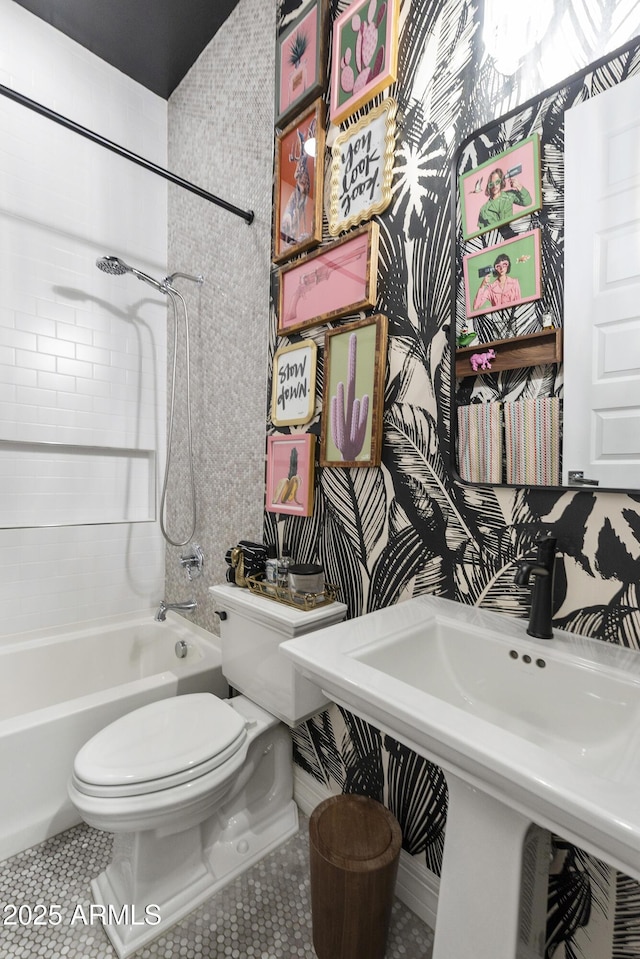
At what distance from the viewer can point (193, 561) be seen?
2082mm

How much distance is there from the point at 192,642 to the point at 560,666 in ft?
5.23

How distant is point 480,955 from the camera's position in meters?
0.68

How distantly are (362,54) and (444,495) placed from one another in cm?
140

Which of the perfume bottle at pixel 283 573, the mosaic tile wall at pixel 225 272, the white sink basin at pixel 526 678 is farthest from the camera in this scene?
the mosaic tile wall at pixel 225 272

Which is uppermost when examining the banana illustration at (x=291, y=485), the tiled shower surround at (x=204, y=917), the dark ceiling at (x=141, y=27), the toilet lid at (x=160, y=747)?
the dark ceiling at (x=141, y=27)

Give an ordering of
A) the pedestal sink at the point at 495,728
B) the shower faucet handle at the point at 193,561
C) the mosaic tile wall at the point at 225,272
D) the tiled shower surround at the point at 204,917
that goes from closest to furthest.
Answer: the pedestal sink at the point at 495,728 → the tiled shower surround at the point at 204,917 → the mosaic tile wall at the point at 225,272 → the shower faucet handle at the point at 193,561

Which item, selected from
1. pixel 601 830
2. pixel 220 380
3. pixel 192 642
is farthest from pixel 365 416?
pixel 192 642

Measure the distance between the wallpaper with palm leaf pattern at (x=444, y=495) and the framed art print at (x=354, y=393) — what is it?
39 millimetres

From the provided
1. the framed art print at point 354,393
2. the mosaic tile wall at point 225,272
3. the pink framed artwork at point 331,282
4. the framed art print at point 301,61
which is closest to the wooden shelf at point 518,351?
the framed art print at point 354,393

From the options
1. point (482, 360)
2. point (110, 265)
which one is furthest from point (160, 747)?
point (110, 265)

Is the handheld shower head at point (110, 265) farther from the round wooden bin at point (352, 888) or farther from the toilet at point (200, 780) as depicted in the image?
the round wooden bin at point (352, 888)

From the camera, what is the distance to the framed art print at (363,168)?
4.27 feet

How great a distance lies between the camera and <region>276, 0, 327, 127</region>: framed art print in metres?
1.50

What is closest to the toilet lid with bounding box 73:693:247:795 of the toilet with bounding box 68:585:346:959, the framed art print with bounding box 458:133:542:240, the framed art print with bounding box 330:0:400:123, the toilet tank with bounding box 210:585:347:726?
the toilet with bounding box 68:585:346:959
